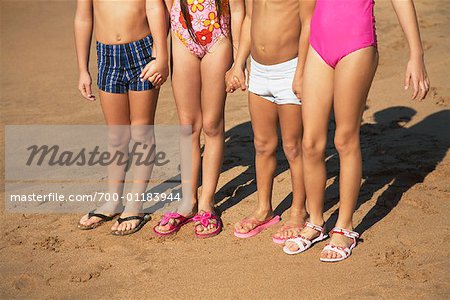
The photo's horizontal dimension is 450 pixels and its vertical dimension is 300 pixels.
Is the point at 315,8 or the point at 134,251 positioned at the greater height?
the point at 315,8

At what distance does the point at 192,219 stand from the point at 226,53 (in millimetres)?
1213

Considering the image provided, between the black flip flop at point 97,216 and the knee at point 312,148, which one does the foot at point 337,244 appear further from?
the black flip flop at point 97,216

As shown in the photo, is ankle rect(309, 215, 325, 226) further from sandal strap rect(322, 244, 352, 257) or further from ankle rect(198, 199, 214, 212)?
ankle rect(198, 199, 214, 212)

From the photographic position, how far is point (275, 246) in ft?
15.2

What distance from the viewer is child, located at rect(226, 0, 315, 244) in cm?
433

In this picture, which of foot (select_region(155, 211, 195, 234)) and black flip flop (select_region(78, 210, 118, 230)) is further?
black flip flop (select_region(78, 210, 118, 230))

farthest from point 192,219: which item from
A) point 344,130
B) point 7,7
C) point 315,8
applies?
point 7,7

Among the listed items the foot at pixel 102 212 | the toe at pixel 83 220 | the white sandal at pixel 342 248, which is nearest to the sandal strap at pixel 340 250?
the white sandal at pixel 342 248

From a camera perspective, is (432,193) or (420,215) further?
(432,193)

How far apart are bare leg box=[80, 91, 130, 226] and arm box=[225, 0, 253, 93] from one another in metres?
0.77

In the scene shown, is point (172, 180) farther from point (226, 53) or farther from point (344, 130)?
point (344, 130)

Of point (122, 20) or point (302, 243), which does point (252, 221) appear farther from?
point (122, 20)

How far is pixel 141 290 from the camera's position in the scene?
418 cm

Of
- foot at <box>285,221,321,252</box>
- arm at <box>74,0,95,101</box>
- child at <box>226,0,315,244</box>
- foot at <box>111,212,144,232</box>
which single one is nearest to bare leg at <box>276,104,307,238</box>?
child at <box>226,0,315,244</box>
